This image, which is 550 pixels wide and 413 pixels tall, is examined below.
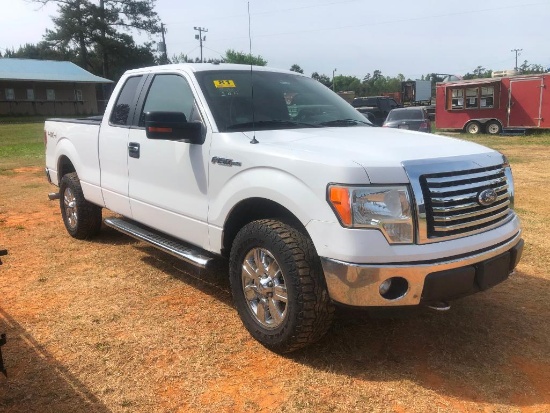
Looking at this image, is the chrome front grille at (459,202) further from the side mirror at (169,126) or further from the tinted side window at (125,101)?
the tinted side window at (125,101)

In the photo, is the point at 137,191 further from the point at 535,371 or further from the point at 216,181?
the point at 535,371

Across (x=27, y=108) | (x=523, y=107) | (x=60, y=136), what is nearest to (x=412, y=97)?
(x=523, y=107)

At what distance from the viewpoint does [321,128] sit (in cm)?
398

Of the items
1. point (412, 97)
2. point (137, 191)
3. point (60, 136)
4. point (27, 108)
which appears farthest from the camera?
point (27, 108)

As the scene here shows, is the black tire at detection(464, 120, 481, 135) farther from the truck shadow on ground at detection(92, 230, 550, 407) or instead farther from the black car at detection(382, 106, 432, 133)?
the truck shadow on ground at detection(92, 230, 550, 407)

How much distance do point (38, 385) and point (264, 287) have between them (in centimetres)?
146

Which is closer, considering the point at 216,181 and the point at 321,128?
the point at 216,181

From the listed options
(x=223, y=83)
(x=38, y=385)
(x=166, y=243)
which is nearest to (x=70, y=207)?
(x=166, y=243)

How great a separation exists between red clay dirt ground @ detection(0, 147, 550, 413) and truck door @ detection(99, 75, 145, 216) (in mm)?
712

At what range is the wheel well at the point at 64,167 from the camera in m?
6.22

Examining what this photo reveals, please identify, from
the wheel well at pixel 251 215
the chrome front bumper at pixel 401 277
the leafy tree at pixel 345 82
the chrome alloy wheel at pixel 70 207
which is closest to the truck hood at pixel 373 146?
the wheel well at pixel 251 215

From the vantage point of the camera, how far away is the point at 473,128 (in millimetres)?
24750

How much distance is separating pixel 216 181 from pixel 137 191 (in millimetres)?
1247

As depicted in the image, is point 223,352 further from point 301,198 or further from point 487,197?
point 487,197
